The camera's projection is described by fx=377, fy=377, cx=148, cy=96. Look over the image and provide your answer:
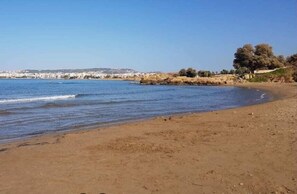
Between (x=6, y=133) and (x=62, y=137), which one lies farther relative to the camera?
(x=6, y=133)

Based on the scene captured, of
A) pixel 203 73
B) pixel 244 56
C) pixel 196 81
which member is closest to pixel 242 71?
pixel 244 56

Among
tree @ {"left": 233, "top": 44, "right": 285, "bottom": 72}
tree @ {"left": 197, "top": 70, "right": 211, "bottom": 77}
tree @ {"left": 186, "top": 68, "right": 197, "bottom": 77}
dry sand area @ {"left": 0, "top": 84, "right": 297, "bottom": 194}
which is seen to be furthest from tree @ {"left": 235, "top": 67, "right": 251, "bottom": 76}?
dry sand area @ {"left": 0, "top": 84, "right": 297, "bottom": 194}

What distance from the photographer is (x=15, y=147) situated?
40.7 ft

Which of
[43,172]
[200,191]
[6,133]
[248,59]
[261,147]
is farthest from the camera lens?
[248,59]

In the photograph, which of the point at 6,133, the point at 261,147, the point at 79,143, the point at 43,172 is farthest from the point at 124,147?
the point at 6,133

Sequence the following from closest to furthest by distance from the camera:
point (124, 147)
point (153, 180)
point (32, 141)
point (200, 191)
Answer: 1. point (200, 191)
2. point (153, 180)
3. point (124, 147)
4. point (32, 141)

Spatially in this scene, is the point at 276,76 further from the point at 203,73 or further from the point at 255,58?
the point at 203,73

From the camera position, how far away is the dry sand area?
7.46 meters

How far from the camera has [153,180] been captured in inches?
309

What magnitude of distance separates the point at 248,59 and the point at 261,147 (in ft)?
337

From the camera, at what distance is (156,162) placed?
942 cm

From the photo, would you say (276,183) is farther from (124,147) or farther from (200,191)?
(124,147)

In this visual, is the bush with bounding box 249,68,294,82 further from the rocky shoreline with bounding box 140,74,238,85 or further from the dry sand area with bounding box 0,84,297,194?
the dry sand area with bounding box 0,84,297,194

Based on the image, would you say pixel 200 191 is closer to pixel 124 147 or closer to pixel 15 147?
pixel 124 147
